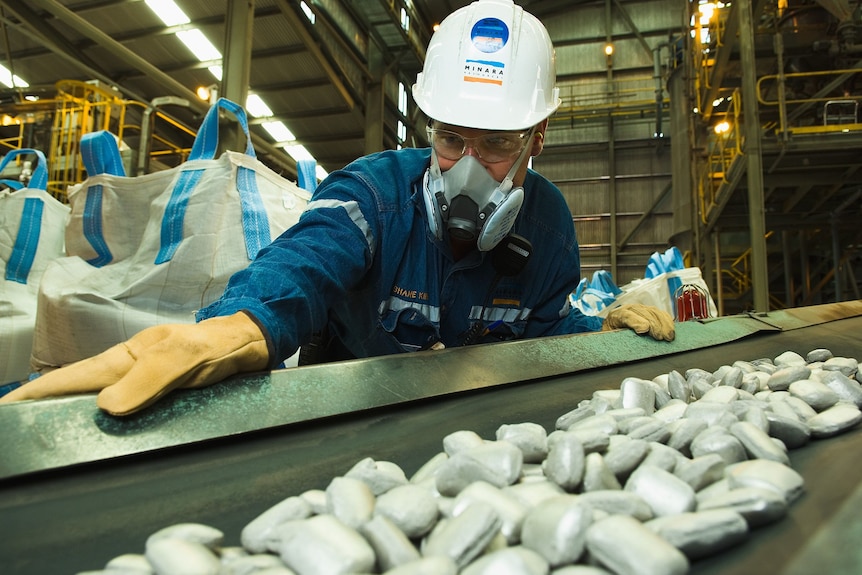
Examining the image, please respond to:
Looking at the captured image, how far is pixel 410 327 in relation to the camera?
5.32 ft

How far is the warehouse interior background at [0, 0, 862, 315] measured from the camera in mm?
4254

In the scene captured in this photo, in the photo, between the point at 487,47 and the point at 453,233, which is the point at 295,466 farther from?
the point at 487,47

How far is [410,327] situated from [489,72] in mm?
727

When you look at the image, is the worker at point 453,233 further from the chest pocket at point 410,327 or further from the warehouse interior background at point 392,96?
the warehouse interior background at point 392,96

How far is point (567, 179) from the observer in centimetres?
1147

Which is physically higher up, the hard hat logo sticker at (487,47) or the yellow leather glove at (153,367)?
the hard hat logo sticker at (487,47)

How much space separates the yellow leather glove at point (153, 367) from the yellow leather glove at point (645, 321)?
3.56 feet

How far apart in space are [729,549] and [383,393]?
0.59 metres

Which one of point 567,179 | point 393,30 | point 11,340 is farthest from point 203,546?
point 567,179

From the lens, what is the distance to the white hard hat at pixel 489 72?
4.83 ft

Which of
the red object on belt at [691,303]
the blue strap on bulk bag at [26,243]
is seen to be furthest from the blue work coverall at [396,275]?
the red object on belt at [691,303]

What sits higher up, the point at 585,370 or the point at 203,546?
the point at 585,370

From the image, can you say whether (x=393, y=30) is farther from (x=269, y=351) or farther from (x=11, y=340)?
(x=269, y=351)

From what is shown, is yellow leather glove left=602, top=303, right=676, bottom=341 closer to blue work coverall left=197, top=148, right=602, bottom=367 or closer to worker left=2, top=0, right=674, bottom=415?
worker left=2, top=0, right=674, bottom=415
